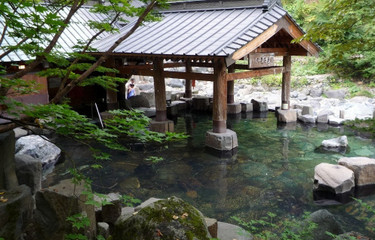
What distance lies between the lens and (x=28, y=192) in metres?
4.09

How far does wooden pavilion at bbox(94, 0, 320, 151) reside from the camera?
9.95 metres

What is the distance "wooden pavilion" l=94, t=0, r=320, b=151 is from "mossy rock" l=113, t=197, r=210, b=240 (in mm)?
6068

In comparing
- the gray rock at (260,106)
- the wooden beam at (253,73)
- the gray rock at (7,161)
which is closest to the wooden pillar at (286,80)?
the wooden beam at (253,73)

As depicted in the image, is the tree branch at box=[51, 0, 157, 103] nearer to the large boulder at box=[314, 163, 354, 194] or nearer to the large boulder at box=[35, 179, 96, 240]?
the large boulder at box=[35, 179, 96, 240]

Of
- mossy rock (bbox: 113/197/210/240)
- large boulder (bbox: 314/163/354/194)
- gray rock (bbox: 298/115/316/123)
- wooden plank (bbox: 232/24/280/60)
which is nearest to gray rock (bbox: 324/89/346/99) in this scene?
gray rock (bbox: 298/115/316/123)

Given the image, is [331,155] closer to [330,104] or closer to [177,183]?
[177,183]

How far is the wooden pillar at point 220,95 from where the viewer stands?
10.1 meters

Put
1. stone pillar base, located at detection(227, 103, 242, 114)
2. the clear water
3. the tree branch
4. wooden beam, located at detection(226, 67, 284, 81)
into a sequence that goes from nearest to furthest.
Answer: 1. the tree branch
2. the clear water
3. wooden beam, located at detection(226, 67, 284, 81)
4. stone pillar base, located at detection(227, 103, 242, 114)

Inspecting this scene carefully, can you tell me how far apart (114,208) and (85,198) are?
0.98m

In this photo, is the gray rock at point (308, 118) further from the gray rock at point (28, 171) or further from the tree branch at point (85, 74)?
the gray rock at point (28, 171)

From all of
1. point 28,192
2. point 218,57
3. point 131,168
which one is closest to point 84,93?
point 131,168

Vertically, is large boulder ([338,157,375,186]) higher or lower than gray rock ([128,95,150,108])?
lower

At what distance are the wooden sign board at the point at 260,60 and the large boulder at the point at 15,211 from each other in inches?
342

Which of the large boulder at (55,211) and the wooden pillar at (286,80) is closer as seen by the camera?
the large boulder at (55,211)
